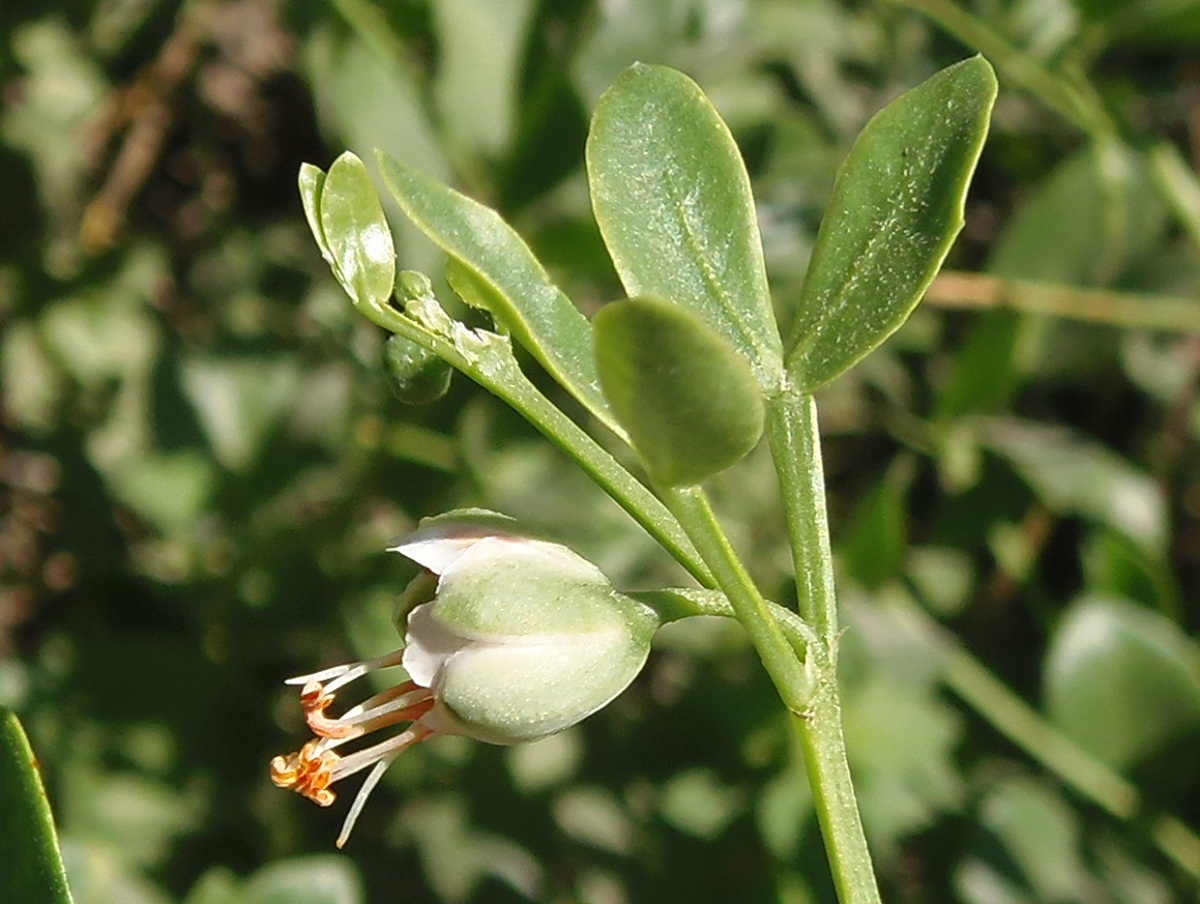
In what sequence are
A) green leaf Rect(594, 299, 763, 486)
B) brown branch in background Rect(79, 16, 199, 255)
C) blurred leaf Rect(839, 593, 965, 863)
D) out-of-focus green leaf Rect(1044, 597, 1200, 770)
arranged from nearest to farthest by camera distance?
green leaf Rect(594, 299, 763, 486)
out-of-focus green leaf Rect(1044, 597, 1200, 770)
blurred leaf Rect(839, 593, 965, 863)
brown branch in background Rect(79, 16, 199, 255)

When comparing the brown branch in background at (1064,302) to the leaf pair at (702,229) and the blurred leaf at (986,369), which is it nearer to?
the blurred leaf at (986,369)

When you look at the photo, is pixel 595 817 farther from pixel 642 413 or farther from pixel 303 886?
pixel 642 413

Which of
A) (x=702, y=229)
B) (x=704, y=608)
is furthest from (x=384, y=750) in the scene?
(x=702, y=229)

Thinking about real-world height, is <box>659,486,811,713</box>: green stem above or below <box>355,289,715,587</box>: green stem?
below

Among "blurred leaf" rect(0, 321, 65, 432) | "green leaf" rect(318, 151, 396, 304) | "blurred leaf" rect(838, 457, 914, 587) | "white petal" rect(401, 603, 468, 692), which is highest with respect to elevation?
"green leaf" rect(318, 151, 396, 304)

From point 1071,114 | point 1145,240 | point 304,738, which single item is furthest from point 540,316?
point 1145,240

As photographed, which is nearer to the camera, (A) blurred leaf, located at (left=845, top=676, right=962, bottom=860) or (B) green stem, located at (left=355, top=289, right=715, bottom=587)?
(B) green stem, located at (left=355, top=289, right=715, bottom=587)

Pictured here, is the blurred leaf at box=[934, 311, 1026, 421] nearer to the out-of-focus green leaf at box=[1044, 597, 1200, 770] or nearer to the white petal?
the out-of-focus green leaf at box=[1044, 597, 1200, 770]

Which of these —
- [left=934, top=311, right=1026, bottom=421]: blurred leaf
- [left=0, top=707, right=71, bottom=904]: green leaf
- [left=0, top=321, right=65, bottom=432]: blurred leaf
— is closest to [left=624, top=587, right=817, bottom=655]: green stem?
[left=0, top=707, right=71, bottom=904]: green leaf
